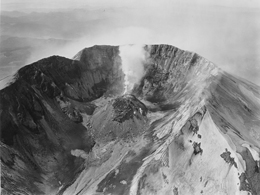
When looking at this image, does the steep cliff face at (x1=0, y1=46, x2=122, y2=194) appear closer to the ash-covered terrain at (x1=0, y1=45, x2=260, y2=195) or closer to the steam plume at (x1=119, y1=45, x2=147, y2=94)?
the ash-covered terrain at (x1=0, y1=45, x2=260, y2=195)

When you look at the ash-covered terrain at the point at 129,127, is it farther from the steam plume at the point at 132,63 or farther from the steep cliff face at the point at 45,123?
the steam plume at the point at 132,63

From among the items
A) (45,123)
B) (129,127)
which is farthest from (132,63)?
(45,123)

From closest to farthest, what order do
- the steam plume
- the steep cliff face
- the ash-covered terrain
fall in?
1. the ash-covered terrain
2. the steep cliff face
3. the steam plume

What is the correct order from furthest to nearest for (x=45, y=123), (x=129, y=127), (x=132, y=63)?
(x=132, y=63) → (x=129, y=127) → (x=45, y=123)

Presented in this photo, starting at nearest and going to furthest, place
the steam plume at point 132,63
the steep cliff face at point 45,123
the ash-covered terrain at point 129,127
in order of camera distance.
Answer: the ash-covered terrain at point 129,127
the steep cliff face at point 45,123
the steam plume at point 132,63

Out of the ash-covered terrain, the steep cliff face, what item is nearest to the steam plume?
the ash-covered terrain

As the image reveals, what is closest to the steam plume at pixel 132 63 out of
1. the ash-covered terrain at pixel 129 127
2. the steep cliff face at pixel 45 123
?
the ash-covered terrain at pixel 129 127

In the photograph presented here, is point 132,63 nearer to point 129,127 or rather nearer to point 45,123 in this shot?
point 129,127

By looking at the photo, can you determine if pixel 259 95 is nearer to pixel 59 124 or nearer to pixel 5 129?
pixel 59 124
